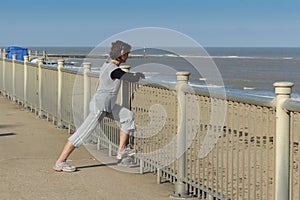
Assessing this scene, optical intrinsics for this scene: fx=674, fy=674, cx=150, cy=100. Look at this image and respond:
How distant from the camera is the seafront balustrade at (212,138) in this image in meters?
5.82

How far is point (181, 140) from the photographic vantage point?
26.3 feet

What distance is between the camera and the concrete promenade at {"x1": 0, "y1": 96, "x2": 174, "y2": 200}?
8094 mm

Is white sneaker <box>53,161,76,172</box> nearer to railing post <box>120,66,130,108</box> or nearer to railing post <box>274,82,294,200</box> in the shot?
railing post <box>120,66,130,108</box>

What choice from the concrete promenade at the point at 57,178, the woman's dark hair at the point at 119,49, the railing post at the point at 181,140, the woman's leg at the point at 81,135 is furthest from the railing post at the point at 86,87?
the railing post at the point at 181,140

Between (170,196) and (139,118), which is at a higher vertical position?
(139,118)

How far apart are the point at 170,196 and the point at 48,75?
26.2 ft

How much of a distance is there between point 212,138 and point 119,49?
7.69 ft

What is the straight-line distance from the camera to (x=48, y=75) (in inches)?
607

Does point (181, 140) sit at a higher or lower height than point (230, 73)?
higher

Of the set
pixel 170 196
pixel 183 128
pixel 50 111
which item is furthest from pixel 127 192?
pixel 50 111

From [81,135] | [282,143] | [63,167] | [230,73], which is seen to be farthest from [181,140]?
[230,73]

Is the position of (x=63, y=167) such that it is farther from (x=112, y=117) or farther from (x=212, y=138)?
(x=212, y=138)

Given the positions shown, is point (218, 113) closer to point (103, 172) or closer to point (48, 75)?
point (103, 172)

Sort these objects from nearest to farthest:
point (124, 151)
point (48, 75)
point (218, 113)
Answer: point (218, 113) < point (124, 151) < point (48, 75)
